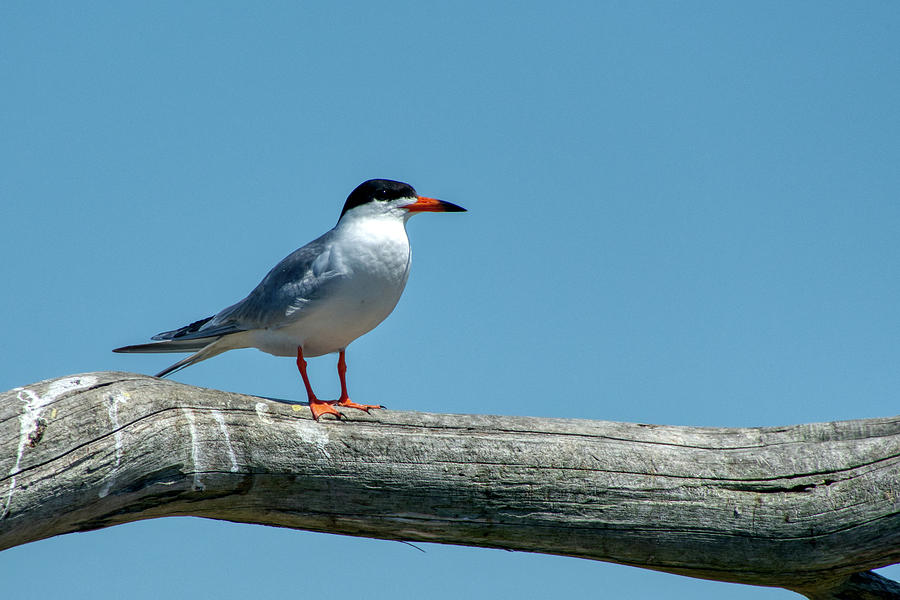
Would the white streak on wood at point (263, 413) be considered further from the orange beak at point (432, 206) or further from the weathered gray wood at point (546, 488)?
the orange beak at point (432, 206)

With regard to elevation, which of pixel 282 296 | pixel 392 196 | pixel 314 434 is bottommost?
pixel 314 434

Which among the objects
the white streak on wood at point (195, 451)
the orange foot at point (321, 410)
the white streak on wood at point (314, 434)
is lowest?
the white streak on wood at point (195, 451)

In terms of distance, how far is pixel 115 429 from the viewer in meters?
3.52

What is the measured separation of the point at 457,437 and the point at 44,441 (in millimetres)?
1719

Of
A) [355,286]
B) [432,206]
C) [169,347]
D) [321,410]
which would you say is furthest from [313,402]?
[432,206]

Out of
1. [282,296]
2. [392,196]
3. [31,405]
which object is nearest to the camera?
[31,405]

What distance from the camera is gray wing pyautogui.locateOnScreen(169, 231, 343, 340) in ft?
16.6

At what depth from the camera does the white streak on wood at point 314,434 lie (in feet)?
12.7

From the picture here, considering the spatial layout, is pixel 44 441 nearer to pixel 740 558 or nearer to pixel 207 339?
pixel 207 339

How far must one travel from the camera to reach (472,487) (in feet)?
12.7

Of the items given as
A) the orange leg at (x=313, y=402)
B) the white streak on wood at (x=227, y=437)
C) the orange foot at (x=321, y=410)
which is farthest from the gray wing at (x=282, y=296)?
the white streak on wood at (x=227, y=437)

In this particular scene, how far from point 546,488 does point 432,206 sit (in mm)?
2159

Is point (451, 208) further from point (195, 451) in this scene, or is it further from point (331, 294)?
point (195, 451)

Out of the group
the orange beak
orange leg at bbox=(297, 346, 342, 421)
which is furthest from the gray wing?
the orange beak
